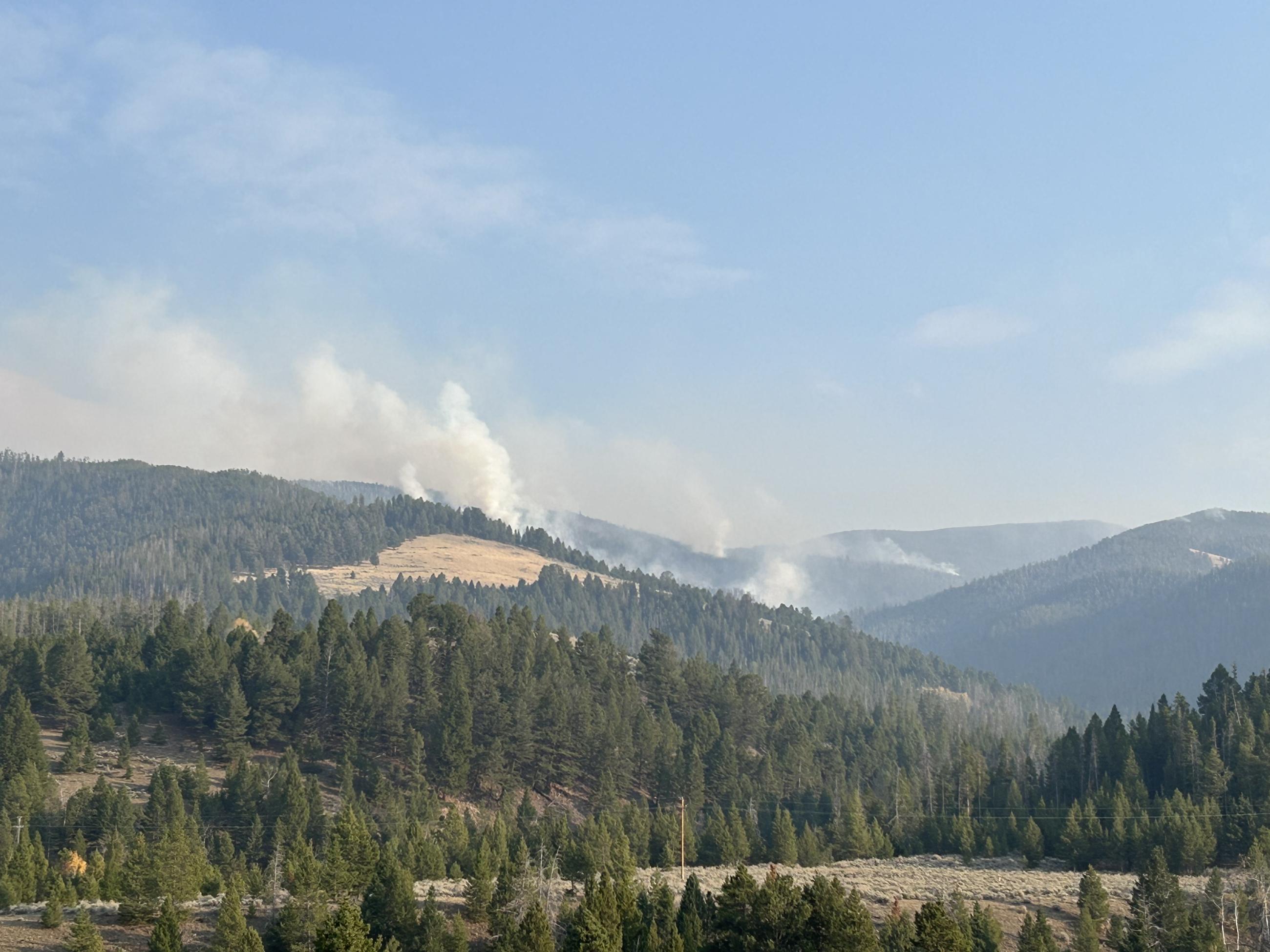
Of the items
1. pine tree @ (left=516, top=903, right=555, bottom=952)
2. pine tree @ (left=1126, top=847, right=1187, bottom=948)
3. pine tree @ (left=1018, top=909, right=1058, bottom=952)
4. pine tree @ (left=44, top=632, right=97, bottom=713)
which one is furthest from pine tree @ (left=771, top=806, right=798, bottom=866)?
pine tree @ (left=44, top=632, right=97, bottom=713)

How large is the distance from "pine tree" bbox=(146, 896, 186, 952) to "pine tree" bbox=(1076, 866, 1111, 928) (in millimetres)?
59716

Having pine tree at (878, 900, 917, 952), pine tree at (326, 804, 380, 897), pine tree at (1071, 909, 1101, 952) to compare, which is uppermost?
pine tree at (326, 804, 380, 897)

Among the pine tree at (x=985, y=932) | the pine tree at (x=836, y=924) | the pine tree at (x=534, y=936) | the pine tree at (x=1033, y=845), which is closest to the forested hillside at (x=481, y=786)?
the pine tree at (x=1033, y=845)

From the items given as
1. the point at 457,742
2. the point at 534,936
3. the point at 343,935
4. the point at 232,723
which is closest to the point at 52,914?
the point at 343,935

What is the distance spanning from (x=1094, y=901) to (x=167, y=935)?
62.6 meters

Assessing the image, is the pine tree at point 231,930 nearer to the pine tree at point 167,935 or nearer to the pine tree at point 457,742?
the pine tree at point 167,935

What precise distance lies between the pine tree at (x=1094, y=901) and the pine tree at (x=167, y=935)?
5972cm

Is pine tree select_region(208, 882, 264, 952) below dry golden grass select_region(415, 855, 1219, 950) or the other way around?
the other way around

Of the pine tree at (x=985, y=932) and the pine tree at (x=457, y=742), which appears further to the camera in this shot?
the pine tree at (x=457, y=742)

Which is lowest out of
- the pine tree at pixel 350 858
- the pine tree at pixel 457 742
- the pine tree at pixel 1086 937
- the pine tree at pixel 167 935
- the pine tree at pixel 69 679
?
the pine tree at pixel 1086 937

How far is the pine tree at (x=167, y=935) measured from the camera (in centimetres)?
6562

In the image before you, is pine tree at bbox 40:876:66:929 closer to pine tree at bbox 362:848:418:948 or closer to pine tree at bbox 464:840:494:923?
pine tree at bbox 362:848:418:948

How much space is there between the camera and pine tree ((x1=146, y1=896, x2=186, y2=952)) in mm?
65625

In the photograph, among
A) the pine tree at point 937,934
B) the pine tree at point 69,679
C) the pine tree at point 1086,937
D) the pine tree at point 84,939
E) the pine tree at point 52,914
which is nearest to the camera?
the pine tree at point 84,939
